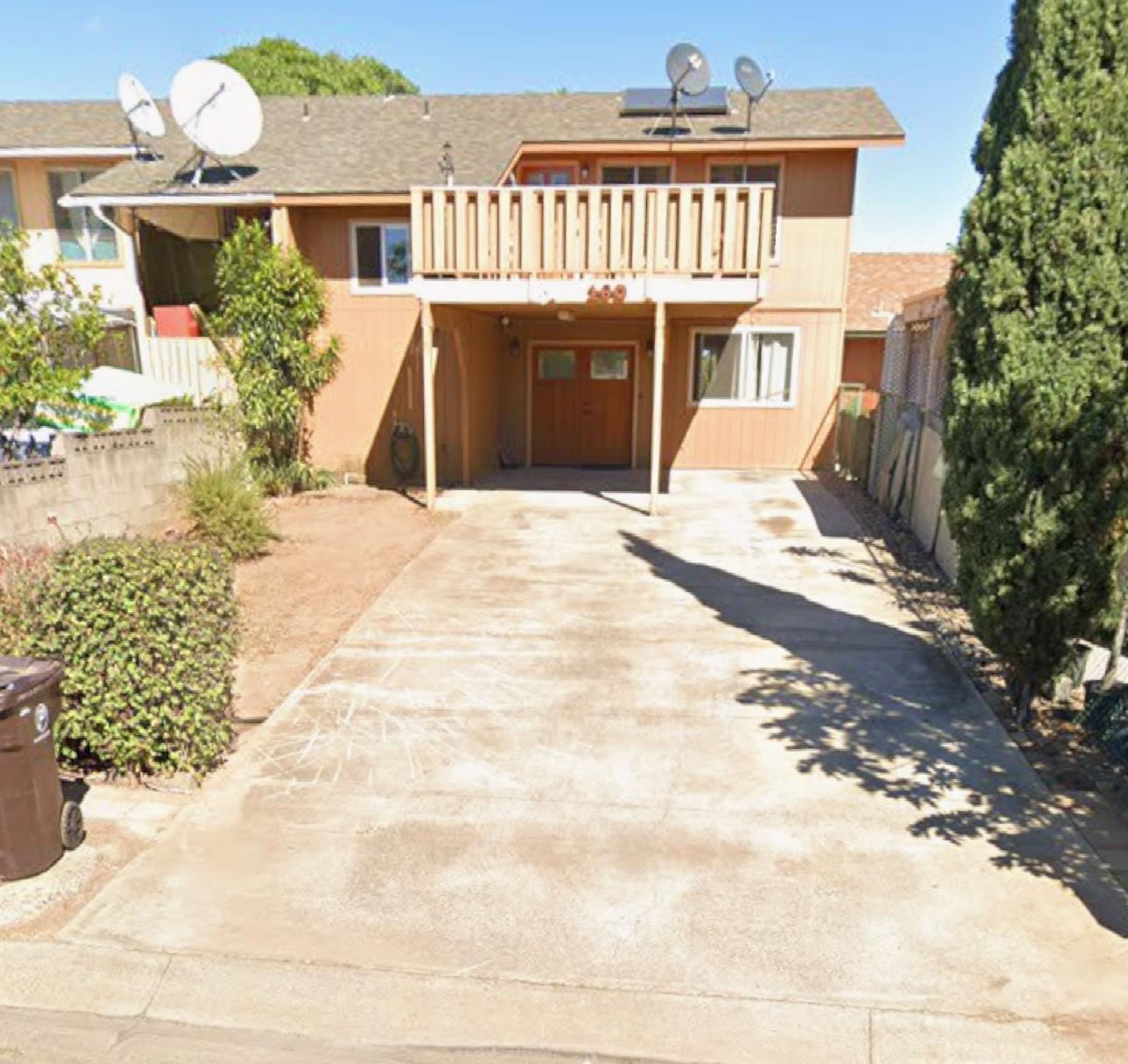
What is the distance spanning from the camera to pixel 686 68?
48.2 ft

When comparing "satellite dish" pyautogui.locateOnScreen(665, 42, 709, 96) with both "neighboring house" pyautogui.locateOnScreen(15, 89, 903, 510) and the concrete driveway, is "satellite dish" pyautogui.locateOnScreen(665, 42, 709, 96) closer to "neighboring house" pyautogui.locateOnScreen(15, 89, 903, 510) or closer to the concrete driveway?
"neighboring house" pyautogui.locateOnScreen(15, 89, 903, 510)

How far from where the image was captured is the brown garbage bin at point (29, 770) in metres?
3.76

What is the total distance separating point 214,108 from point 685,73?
8.04 meters

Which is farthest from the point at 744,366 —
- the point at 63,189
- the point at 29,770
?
the point at 63,189

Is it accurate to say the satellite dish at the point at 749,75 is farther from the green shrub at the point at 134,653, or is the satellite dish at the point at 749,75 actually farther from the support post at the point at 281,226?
the green shrub at the point at 134,653

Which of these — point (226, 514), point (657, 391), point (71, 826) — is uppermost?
point (657, 391)

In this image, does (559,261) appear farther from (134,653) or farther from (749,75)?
(134,653)

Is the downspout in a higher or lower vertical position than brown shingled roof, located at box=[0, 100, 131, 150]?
lower

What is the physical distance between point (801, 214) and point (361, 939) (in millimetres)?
14752

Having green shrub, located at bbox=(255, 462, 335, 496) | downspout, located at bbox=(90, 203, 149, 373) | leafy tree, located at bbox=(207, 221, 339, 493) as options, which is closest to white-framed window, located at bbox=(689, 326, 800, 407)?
leafy tree, located at bbox=(207, 221, 339, 493)

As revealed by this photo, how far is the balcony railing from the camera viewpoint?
11.1 metres

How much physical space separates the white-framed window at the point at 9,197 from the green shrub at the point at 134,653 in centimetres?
1680

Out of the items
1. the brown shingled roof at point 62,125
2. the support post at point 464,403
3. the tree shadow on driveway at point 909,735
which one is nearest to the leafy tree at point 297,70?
→ the brown shingled roof at point 62,125

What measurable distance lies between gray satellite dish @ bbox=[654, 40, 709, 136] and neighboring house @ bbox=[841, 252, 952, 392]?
887 centimetres
